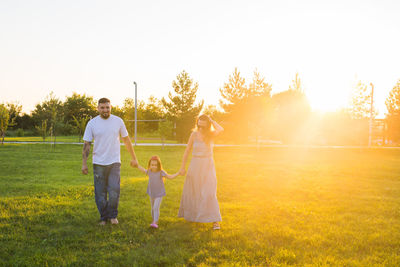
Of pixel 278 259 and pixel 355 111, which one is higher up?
pixel 355 111

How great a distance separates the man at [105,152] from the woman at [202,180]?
3.54 ft

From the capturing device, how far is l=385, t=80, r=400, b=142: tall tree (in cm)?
Answer: 4132

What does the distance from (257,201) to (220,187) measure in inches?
81.9

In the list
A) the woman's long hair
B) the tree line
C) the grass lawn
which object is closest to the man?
the grass lawn

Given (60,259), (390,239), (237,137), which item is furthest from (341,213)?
(237,137)

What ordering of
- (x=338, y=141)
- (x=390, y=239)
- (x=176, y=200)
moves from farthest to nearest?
1. (x=338, y=141)
2. (x=176, y=200)
3. (x=390, y=239)

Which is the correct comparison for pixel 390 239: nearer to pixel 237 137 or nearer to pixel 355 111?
pixel 237 137

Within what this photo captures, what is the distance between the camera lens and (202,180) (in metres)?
5.39

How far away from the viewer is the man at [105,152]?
513 centimetres

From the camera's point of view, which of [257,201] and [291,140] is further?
[291,140]

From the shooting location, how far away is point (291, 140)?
4350 cm

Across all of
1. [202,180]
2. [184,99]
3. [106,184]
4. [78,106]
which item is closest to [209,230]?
[202,180]

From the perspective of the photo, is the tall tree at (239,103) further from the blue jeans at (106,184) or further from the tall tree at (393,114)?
the blue jeans at (106,184)

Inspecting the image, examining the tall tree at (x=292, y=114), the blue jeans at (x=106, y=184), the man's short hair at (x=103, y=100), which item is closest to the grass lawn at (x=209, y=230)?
the blue jeans at (x=106, y=184)
